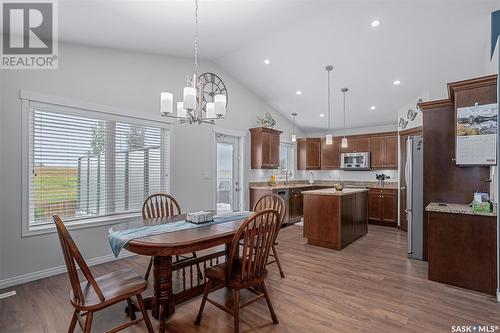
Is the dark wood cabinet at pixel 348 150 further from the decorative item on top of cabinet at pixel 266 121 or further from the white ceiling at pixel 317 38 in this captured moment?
the decorative item on top of cabinet at pixel 266 121

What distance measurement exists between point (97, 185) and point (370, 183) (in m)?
6.15

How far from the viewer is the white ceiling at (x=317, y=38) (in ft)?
9.98

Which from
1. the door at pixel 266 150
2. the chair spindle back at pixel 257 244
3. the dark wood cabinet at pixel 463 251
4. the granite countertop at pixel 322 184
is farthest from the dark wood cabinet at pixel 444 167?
the door at pixel 266 150

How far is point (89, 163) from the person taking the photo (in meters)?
3.53

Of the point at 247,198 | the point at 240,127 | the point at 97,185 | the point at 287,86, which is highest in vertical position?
the point at 287,86

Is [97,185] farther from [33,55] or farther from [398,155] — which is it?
[398,155]

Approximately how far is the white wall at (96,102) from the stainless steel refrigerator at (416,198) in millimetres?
3350

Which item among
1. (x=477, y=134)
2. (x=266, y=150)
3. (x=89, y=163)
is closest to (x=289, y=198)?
(x=266, y=150)

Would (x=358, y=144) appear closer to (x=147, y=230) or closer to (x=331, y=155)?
(x=331, y=155)

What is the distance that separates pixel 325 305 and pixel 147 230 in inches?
71.7

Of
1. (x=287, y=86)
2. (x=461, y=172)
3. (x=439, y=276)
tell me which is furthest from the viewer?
(x=287, y=86)

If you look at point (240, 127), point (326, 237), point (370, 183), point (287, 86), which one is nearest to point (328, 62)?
point (287, 86)

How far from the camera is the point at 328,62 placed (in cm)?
466

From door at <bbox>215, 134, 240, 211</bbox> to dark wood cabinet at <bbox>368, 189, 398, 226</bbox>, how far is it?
326 cm
